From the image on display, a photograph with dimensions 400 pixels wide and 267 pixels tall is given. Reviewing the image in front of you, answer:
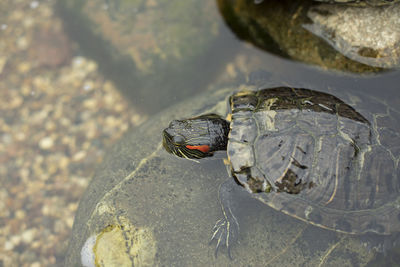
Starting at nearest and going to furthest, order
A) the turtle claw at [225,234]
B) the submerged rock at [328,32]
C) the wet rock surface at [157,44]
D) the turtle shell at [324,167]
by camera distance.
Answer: the turtle shell at [324,167]
the turtle claw at [225,234]
the submerged rock at [328,32]
the wet rock surface at [157,44]

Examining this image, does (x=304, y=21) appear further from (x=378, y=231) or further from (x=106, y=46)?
(x=106, y=46)

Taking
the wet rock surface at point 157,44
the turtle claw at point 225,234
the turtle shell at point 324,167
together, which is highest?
the wet rock surface at point 157,44

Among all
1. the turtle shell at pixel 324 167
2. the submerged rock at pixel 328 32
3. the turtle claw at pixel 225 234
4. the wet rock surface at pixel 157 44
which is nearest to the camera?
the turtle shell at pixel 324 167

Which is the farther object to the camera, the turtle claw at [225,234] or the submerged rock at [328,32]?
the submerged rock at [328,32]

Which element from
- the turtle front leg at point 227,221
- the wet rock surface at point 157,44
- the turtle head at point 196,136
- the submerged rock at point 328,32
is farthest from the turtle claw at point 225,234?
the submerged rock at point 328,32

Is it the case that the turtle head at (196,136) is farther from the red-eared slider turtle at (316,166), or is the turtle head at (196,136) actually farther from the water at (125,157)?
the water at (125,157)

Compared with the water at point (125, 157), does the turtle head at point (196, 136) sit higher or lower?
higher

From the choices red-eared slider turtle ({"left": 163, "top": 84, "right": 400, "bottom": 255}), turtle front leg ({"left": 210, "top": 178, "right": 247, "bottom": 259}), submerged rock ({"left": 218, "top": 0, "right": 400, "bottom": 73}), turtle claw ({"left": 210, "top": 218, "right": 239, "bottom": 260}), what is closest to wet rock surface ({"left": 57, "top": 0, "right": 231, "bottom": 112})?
submerged rock ({"left": 218, "top": 0, "right": 400, "bottom": 73})
